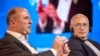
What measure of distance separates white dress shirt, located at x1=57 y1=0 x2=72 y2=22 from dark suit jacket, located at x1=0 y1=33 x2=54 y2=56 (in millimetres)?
1532

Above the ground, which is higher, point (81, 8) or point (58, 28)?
point (81, 8)

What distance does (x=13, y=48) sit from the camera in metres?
2.28

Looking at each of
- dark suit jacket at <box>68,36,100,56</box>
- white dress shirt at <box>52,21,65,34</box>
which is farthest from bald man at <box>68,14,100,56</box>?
white dress shirt at <box>52,21,65,34</box>

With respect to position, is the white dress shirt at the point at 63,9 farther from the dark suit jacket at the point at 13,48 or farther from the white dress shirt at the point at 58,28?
the dark suit jacket at the point at 13,48

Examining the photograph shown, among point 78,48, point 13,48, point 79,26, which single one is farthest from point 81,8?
point 13,48

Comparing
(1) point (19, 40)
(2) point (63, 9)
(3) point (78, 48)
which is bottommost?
(3) point (78, 48)

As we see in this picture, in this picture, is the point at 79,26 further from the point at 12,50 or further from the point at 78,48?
the point at 12,50

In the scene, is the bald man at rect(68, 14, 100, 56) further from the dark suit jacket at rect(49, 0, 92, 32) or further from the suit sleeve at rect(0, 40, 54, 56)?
the dark suit jacket at rect(49, 0, 92, 32)

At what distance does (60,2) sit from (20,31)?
147 centimetres

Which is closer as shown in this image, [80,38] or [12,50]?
[12,50]

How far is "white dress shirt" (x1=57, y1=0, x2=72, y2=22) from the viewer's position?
3834 mm

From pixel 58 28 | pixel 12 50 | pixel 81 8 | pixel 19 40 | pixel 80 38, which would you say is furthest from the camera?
pixel 81 8

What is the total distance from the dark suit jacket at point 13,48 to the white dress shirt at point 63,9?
5.03 ft

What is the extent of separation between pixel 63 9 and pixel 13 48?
1678 millimetres
